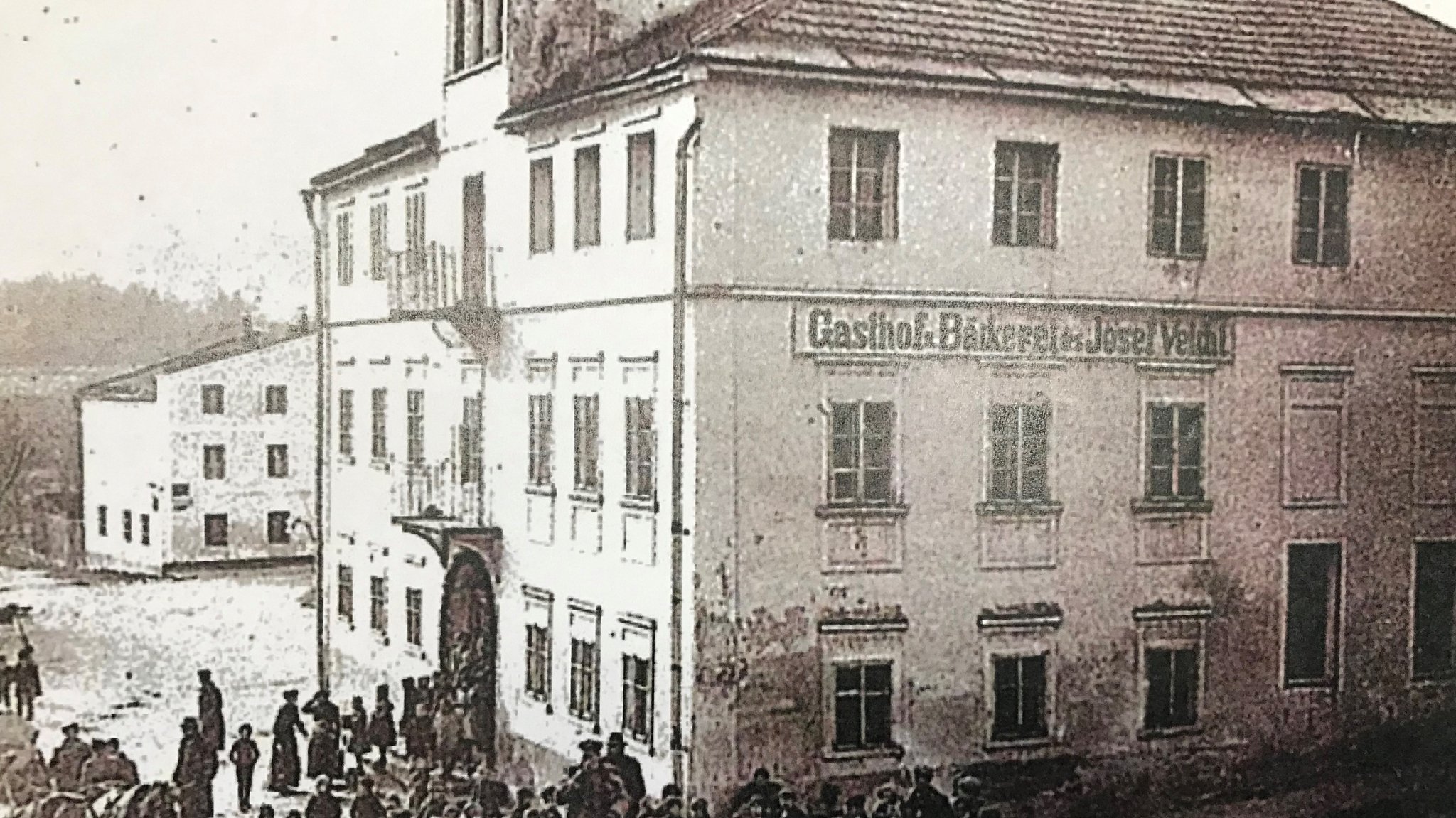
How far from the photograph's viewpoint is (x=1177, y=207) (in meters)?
4.63

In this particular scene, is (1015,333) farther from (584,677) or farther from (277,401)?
(277,401)

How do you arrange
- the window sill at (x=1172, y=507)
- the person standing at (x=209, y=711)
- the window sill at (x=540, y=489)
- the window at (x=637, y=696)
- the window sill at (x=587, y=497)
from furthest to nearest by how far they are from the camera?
the window sill at (x=1172, y=507)
the window sill at (x=540, y=489)
the window sill at (x=587, y=497)
the window at (x=637, y=696)
the person standing at (x=209, y=711)

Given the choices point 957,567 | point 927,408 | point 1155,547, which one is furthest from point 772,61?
point 1155,547

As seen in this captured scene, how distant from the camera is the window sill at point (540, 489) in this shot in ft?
14.8

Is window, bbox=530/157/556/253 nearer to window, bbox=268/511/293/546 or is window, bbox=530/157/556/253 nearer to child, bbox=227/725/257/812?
window, bbox=268/511/293/546

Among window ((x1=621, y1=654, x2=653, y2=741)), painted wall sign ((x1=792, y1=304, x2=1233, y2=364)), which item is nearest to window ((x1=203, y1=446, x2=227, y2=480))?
window ((x1=621, y1=654, x2=653, y2=741))

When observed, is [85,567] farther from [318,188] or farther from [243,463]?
[318,188]

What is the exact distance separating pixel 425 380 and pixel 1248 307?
88.4 inches

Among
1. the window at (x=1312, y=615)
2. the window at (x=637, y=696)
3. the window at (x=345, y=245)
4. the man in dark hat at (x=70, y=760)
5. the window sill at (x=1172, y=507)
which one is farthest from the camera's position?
the window at (x=1312, y=615)

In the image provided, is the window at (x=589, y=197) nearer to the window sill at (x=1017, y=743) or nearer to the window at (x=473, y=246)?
the window at (x=473, y=246)

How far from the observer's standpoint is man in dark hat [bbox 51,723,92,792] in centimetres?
399

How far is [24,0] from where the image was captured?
3906mm

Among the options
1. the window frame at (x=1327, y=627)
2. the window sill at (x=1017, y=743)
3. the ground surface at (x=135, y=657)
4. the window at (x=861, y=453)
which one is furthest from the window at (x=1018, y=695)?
the ground surface at (x=135, y=657)

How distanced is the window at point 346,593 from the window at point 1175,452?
7.01 feet
